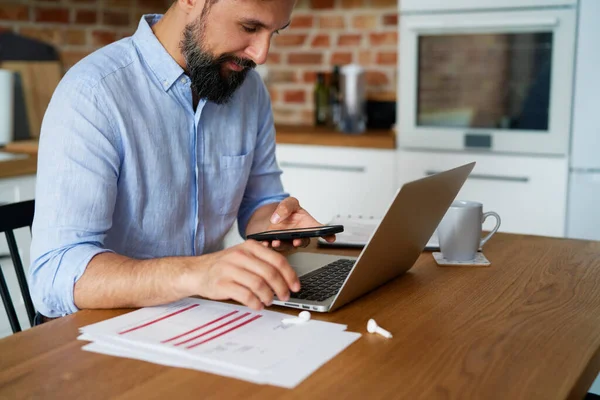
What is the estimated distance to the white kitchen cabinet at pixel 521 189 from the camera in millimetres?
2566

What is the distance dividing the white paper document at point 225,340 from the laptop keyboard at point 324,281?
82 millimetres

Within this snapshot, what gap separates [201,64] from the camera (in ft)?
4.66

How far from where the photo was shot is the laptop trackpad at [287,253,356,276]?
1.27 meters

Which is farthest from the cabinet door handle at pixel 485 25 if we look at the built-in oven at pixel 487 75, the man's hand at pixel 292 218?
the man's hand at pixel 292 218

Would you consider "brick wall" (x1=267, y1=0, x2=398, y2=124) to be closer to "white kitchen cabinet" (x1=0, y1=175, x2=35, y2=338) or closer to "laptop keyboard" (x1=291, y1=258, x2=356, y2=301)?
"white kitchen cabinet" (x1=0, y1=175, x2=35, y2=338)

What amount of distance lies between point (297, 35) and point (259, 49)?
216 cm

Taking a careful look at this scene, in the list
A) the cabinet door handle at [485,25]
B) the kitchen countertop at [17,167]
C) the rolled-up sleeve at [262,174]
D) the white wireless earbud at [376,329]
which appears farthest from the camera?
the cabinet door handle at [485,25]

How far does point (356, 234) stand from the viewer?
154 cm

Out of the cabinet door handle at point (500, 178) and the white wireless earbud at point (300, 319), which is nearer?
the white wireless earbud at point (300, 319)

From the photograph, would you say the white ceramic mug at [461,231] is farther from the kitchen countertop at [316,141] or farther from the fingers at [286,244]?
the kitchen countertop at [316,141]

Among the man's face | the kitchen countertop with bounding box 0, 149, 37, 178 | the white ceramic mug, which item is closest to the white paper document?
the white ceramic mug

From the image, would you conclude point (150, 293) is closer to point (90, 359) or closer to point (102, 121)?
point (90, 359)

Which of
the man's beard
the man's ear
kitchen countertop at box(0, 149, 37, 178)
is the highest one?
the man's ear

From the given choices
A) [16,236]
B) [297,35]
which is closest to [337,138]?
[297,35]
